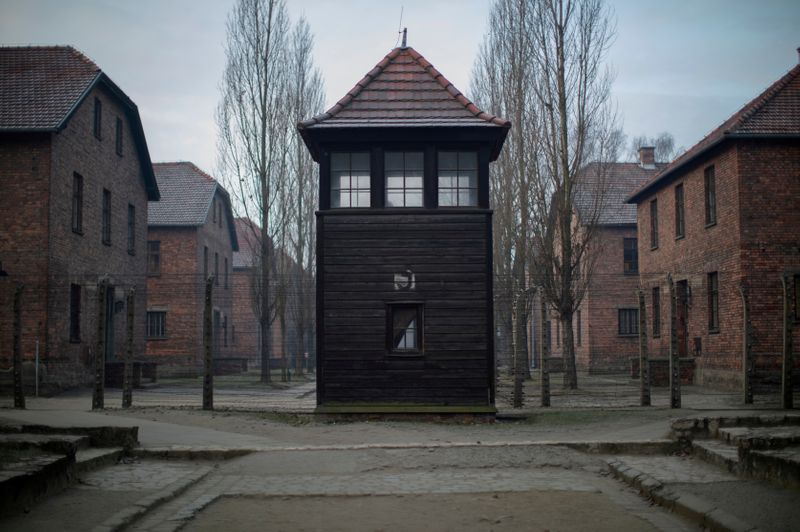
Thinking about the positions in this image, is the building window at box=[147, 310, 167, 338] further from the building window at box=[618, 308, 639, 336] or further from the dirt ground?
the dirt ground

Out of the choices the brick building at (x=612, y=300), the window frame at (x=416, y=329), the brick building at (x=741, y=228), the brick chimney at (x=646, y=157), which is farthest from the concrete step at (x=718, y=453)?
the brick chimney at (x=646, y=157)

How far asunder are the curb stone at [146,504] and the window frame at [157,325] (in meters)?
33.0

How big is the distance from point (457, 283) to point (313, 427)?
3.97 m

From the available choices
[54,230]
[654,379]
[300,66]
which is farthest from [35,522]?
[300,66]

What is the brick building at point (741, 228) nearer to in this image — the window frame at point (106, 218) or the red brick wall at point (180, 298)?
the window frame at point (106, 218)

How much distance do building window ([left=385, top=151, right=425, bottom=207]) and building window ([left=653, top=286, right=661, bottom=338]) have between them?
753 inches

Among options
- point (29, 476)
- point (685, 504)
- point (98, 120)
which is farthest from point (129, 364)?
point (98, 120)

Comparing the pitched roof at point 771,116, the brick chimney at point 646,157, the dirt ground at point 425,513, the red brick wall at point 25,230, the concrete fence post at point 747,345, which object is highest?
the brick chimney at point 646,157

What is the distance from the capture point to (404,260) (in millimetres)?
16516

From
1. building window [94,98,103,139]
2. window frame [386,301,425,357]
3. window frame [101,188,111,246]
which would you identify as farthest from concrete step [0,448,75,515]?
window frame [101,188,111,246]

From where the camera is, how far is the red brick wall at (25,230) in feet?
77.2

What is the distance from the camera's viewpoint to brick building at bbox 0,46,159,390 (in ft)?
77.8

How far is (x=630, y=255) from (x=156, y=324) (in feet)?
79.0

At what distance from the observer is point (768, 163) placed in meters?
24.6
